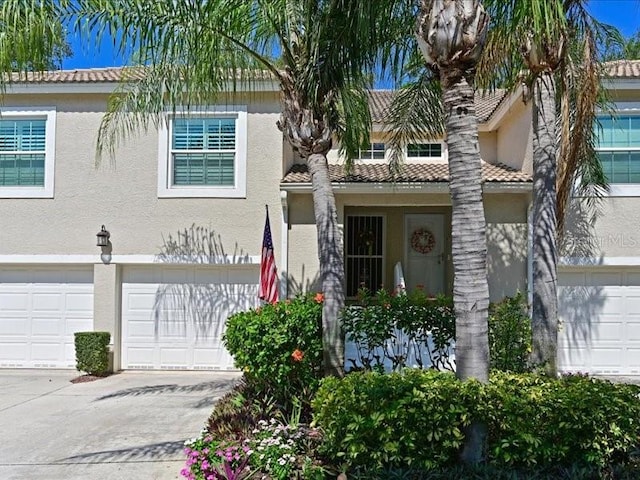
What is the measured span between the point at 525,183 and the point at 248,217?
5.95 meters

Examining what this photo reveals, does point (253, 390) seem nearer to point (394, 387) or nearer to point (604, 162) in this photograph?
point (394, 387)

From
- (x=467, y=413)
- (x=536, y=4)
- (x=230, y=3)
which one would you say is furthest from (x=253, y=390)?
(x=536, y=4)

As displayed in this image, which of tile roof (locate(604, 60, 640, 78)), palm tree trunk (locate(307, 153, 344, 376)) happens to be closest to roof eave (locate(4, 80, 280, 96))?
palm tree trunk (locate(307, 153, 344, 376))

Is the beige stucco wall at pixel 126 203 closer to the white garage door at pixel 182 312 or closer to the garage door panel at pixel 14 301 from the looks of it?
the white garage door at pixel 182 312

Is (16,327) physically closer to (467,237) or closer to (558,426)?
(467,237)

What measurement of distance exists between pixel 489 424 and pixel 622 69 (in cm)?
953

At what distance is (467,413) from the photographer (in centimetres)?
505

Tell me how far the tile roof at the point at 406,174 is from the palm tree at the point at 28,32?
5.81 meters

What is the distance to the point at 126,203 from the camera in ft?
40.4

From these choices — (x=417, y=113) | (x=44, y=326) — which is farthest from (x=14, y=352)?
(x=417, y=113)

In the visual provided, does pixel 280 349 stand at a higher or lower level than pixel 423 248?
lower

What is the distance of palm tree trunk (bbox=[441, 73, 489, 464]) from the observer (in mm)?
5402

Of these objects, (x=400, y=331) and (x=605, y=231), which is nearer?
(x=400, y=331)

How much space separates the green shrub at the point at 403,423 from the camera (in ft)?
16.6
